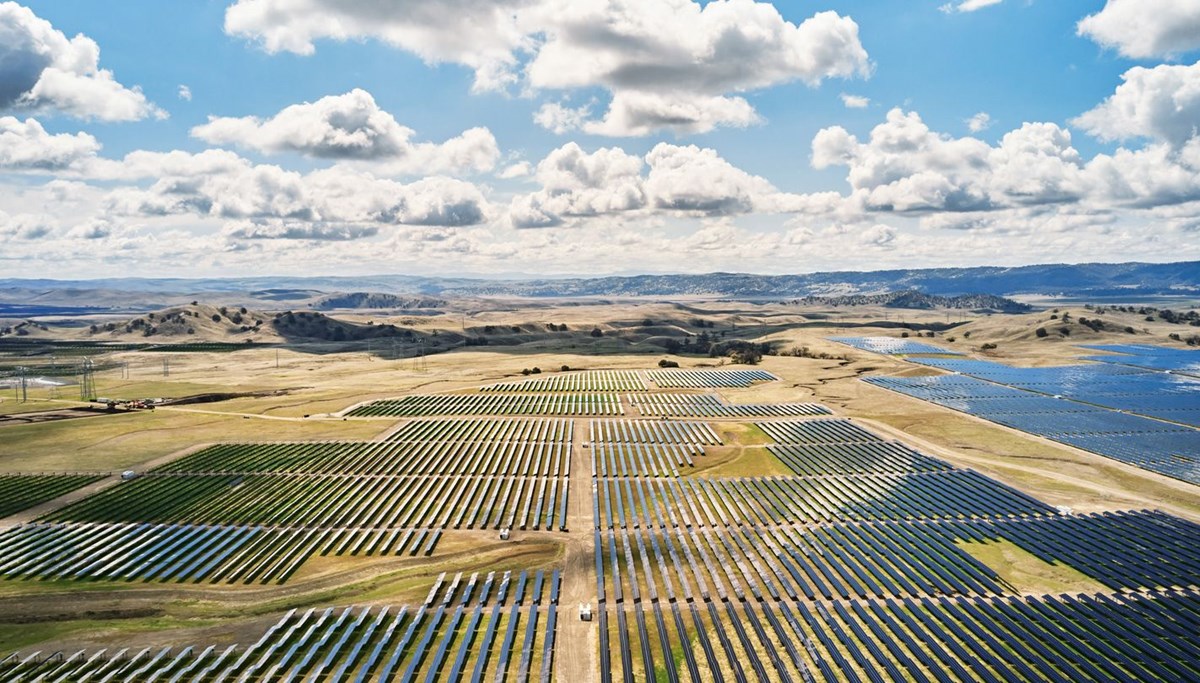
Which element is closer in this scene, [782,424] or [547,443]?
[547,443]

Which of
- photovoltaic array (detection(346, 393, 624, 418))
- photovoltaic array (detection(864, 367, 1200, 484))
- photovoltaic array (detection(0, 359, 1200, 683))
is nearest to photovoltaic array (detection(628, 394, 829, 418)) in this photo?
photovoltaic array (detection(346, 393, 624, 418))

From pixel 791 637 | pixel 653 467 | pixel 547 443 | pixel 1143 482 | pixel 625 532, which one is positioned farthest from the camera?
pixel 547 443

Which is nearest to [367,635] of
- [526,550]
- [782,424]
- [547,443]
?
[526,550]

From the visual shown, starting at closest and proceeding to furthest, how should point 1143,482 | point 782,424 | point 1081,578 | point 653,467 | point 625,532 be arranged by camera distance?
1. point 1081,578
2. point 625,532
3. point 1143,482
4. point 653,467
5. point 782,424

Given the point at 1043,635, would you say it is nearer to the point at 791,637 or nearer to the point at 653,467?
the point at 791,637

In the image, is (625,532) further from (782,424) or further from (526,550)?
(782,424)

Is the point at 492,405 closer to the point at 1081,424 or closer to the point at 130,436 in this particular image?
the point at 130,436

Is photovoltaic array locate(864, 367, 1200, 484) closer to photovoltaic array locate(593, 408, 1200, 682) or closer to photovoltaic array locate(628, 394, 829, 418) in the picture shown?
photovoltaic array locate(593, 408, 1200, 682)

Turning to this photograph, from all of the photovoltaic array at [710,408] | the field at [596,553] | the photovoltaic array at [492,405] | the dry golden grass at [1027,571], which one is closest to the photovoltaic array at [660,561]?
the field at [596,553]

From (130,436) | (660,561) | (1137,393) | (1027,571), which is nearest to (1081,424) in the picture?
(1137,393)
